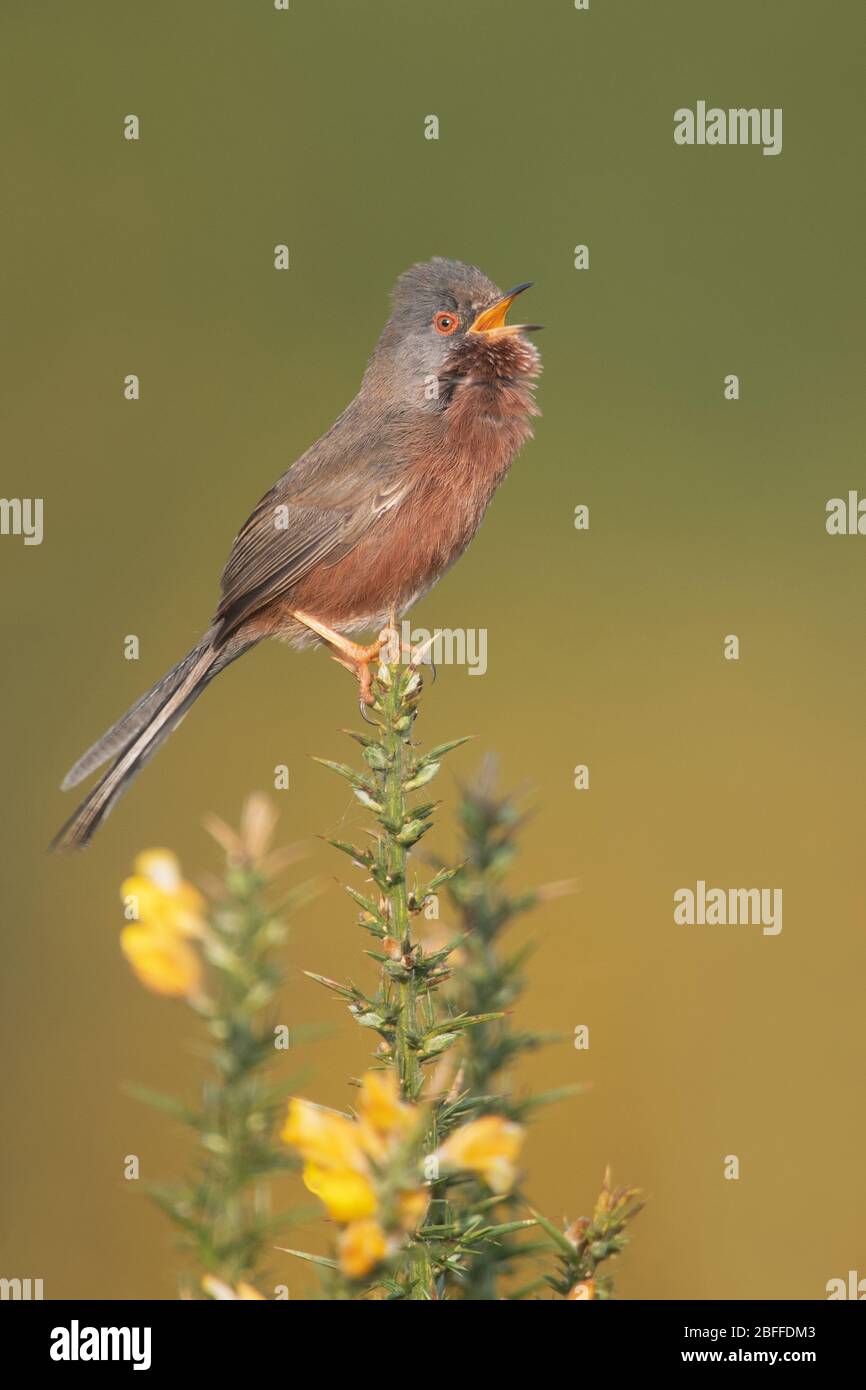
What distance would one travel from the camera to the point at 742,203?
7312mm

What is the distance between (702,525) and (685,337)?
924mm

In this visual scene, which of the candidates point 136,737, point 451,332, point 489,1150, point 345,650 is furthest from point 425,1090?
point 451,332

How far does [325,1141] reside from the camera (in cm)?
128

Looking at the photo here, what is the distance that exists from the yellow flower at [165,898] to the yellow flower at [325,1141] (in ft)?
1.33

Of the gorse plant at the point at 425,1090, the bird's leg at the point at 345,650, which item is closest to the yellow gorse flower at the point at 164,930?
the gorse plant at the point at 425,1090

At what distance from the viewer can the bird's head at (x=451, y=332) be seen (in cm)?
481

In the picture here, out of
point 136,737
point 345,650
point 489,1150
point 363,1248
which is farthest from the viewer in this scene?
point 345,650

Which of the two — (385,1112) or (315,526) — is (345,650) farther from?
(385,1112)

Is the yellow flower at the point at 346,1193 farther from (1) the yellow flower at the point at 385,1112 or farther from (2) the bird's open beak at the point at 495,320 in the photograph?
(2) the bird's open beak at the point at 495,320

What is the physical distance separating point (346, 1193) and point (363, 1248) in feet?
0.15

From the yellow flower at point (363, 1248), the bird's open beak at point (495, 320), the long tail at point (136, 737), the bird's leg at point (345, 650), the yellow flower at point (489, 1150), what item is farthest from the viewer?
the bird's open beak at point (495, 320)

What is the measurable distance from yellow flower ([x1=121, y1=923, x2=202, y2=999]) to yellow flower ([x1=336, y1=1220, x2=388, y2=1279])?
447 mm
